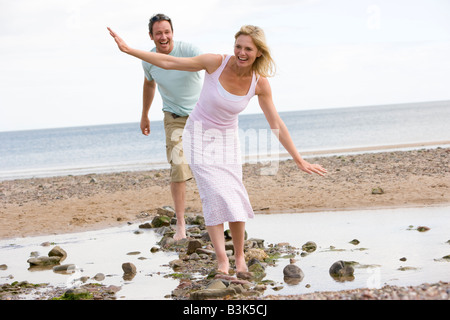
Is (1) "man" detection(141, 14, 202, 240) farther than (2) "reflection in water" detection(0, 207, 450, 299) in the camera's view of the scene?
Yes

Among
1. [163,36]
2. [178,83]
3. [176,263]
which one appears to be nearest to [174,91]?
[178,83]

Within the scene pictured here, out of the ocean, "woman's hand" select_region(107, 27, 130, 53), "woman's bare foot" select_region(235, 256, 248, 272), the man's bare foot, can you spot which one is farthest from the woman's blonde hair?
the ocean

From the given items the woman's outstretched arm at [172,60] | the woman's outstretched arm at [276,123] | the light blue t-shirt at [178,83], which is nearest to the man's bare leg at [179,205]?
the light blue t-shirt at [178,83]

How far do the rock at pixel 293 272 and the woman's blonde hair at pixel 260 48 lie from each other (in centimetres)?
179

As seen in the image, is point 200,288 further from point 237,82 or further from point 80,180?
point 80,180

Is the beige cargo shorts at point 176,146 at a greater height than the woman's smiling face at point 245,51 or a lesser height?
lesser

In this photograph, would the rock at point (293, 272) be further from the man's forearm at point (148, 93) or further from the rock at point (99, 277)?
the man's forearm at point (148, 93)

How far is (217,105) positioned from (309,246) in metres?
2.18

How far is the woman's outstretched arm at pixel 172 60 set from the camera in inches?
190

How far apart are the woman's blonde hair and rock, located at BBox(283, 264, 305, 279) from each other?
5.86 feet

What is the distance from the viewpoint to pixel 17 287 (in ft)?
17.6

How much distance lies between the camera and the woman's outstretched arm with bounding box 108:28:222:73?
15.8 feet

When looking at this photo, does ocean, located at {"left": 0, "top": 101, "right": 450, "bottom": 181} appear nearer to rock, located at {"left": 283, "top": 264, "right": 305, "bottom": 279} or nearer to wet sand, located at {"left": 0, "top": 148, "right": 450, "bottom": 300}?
wet sand, located at {"left": 0, "top": 148, "right": 450, "bottom": 300}
